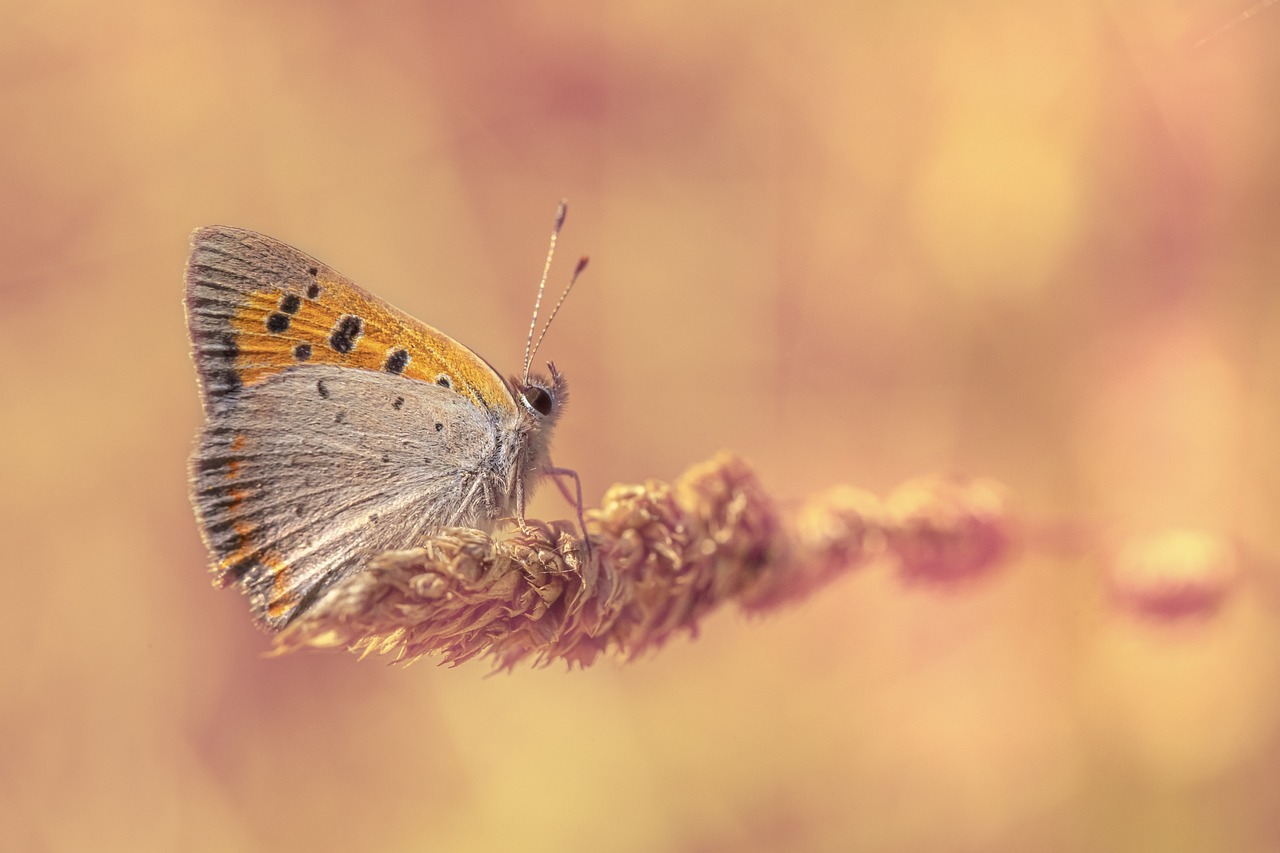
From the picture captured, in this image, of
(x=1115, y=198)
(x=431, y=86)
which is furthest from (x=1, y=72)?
(x=1115, y=198)

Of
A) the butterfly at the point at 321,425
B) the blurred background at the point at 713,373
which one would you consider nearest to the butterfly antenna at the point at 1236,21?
the blurred background at the point at 713,373

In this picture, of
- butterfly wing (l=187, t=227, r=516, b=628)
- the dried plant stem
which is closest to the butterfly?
butterfly wing (l=187, t=227, r=516, b=628)

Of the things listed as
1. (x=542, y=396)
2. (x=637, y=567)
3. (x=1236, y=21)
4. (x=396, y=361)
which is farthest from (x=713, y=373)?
(x=637, y=567)

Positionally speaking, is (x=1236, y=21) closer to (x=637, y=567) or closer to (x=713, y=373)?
(x=713, y=373)

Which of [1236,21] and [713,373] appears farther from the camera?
[713,373]

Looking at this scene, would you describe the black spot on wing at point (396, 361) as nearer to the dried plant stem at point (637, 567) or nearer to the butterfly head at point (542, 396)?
the butterfly head at point (542, 396)

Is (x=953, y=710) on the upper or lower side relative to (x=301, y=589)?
lower

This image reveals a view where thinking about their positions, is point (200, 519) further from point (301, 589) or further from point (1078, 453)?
point (1078, 453)

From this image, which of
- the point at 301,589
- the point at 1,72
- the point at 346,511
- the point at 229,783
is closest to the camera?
the point at 301,589
